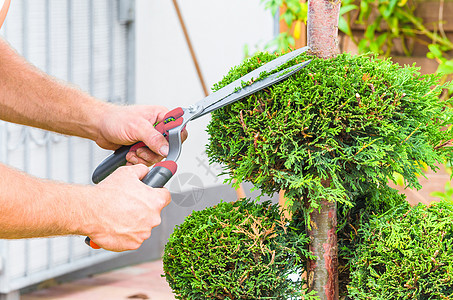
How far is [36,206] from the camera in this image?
744 mm

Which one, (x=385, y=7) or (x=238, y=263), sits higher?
(x=385, y=7)

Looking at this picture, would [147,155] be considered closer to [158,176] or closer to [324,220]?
→ [158,176]

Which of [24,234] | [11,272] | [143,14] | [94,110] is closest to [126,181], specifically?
[24,234]

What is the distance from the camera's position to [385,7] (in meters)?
2.07

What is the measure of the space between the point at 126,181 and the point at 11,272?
156cm

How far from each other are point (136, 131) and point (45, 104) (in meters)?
0.25

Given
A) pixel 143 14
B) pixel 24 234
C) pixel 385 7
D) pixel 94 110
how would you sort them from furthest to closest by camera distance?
pixel 143 14
pixel 385 7
pixel 94 110
pixel 24 234

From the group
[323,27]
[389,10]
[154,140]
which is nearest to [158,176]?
[154,140]

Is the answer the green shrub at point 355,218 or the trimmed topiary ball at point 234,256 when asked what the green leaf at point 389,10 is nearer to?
the green shrub at point 355,218

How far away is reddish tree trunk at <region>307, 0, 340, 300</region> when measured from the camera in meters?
0.96

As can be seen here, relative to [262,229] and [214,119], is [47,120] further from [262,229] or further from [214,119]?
[262,229]

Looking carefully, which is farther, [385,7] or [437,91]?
[385,7]

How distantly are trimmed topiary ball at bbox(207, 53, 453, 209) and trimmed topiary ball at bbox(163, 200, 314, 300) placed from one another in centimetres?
8

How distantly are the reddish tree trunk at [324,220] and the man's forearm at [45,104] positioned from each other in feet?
1.53
